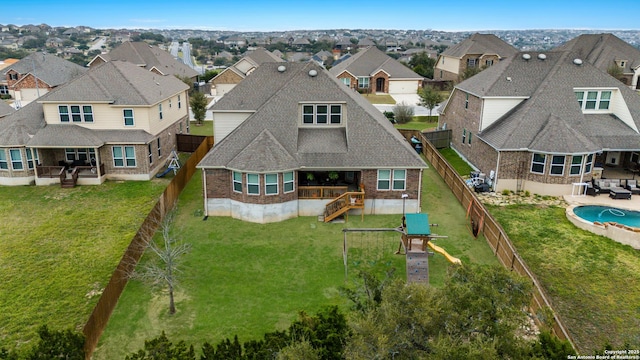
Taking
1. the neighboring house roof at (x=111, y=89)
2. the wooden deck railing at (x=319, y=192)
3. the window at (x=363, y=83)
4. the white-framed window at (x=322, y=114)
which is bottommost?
the wooden deck railing at (x=319, y=192)

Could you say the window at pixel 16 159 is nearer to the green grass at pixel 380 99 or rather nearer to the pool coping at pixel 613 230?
the pool coping at pixel 613 230

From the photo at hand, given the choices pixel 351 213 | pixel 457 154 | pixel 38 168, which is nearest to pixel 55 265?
pixel 38 168

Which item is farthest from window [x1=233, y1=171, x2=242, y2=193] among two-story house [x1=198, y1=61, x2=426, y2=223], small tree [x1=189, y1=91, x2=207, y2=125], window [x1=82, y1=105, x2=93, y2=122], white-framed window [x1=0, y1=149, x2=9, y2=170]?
small tree [x1=189, y1=91, x2=207, y2=125]

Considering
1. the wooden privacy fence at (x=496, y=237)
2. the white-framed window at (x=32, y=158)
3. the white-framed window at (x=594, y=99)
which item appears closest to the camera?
the wooden privacy fence at (x=496, y=237)

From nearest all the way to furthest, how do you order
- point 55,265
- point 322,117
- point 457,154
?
point 55,265 → point 322,117 → point 457,154

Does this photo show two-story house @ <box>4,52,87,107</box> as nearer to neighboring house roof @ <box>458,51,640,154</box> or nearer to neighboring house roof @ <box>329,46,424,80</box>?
neighboring house roof @ <box>329,46,424,80</box>

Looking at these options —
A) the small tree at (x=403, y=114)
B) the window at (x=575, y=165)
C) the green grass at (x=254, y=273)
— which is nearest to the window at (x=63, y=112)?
the green grass at (x=254, y=273)

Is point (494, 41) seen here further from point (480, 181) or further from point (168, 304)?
point (168, 304)
